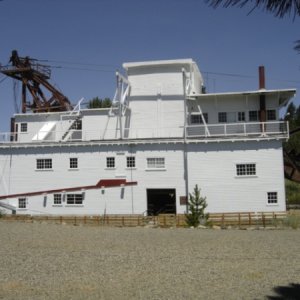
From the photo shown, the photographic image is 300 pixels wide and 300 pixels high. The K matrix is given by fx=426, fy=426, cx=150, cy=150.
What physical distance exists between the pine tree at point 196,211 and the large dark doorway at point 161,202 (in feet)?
11.1

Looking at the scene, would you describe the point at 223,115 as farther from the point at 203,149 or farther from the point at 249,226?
the point at 249,226

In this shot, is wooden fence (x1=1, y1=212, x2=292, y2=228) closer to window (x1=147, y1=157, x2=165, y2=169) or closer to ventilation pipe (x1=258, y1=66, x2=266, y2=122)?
window (x1=147, y1=157, x2=165, y2=169)

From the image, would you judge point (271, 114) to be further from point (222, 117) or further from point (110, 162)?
point (110, 162)

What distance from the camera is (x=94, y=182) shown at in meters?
32.7

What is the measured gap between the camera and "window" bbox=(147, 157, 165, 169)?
32.1 meters

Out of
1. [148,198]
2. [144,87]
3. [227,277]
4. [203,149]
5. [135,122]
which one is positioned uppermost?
[144,87]

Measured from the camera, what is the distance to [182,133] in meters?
33.8

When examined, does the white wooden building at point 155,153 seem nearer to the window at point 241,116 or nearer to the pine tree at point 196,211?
the window at point 241,116

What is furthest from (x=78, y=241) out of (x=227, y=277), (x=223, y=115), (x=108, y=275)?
(x=223, y=115)

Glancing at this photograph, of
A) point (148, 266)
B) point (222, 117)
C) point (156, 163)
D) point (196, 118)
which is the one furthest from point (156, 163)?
point (148, 266)

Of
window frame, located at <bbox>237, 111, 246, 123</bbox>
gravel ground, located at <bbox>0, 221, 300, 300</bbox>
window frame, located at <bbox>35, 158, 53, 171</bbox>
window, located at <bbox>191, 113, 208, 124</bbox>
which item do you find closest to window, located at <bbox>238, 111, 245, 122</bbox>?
window frame, located at <bbox>237, 111, 246, 123</bbox>

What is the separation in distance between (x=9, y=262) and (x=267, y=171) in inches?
812

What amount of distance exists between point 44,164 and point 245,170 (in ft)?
51.6

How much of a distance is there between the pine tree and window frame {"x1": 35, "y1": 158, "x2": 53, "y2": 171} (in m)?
11.7
